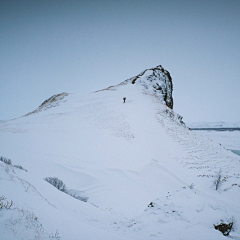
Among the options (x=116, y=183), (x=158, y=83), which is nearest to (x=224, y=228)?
(x=116, y=183)

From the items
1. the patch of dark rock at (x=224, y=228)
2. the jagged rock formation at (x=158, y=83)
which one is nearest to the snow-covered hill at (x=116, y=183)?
the patch of dark rock at (x=224, y=228)

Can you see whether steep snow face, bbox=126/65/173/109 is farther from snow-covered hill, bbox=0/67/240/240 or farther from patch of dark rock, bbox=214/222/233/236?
patch of dark rock, bbox=214/222/233/236

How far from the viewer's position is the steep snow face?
101ft

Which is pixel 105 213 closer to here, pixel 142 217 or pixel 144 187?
pixel 142 217

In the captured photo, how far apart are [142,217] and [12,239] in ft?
11.3

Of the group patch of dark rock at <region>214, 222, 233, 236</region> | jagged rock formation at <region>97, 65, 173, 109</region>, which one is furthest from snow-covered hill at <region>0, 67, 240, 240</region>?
jagged rock formation at <region>97, 65, 173, 109</region>

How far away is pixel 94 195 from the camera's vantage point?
5633 millimetres

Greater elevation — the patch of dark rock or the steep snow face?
the steep snow face

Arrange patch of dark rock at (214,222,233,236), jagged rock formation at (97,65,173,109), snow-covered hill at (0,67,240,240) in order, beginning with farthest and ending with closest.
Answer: jagged rock formation at (97,65,173,109) < patch of dark rock at (214,222,233,236) < snow-covered hill at (0,67,240,240)

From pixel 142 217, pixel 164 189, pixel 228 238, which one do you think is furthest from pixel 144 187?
pixel 228 238

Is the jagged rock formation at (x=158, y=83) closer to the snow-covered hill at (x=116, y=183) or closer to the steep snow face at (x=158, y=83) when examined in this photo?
the steep snow face at (x=158, y=83)

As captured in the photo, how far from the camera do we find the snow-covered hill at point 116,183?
2.96 meters

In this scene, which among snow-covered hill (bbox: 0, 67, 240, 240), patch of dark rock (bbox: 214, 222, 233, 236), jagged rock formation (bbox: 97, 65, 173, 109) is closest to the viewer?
snow-covered hill (bbox: 0, 67, 240, 240)

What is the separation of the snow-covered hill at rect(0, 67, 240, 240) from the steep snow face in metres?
17.2
